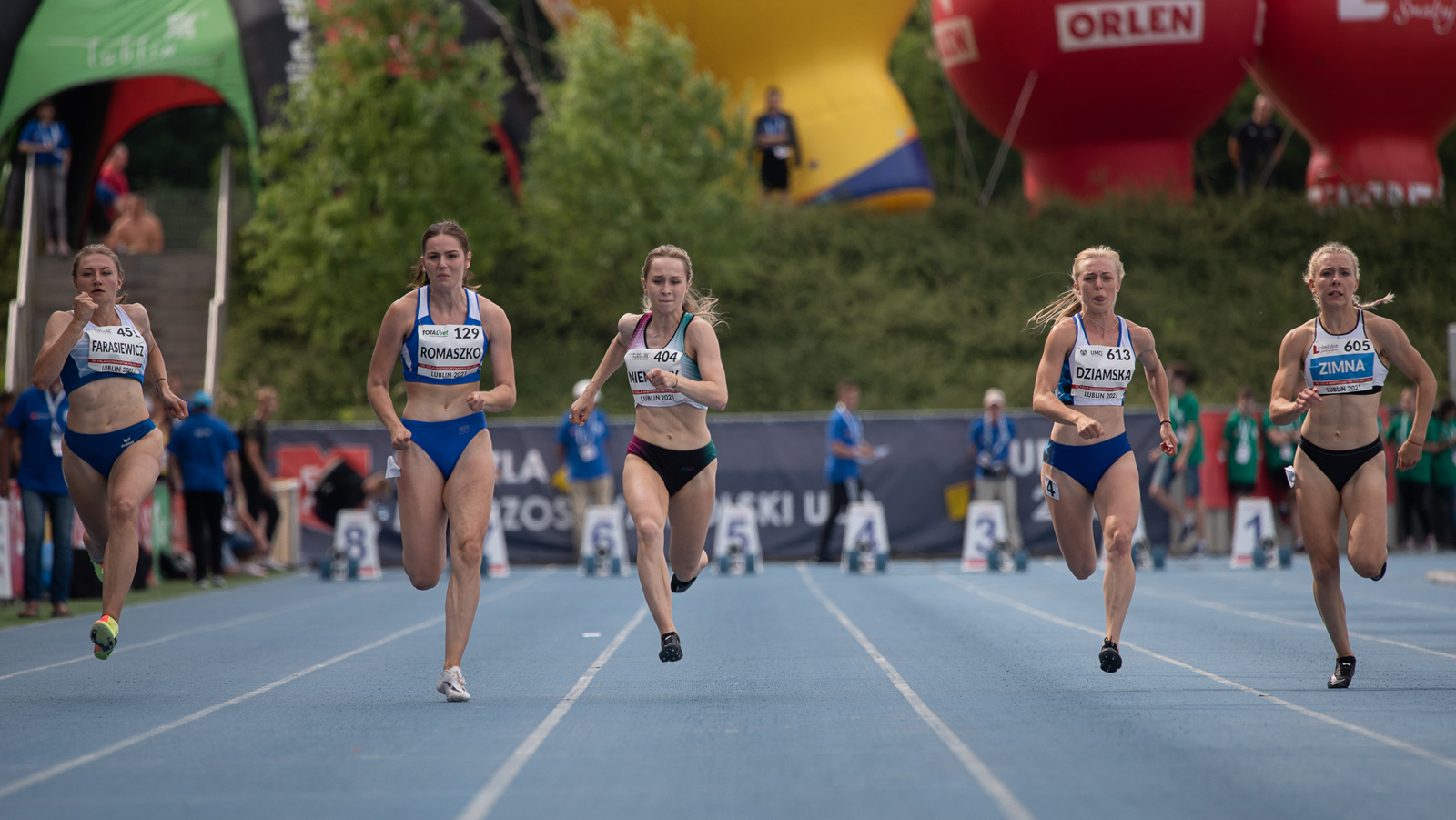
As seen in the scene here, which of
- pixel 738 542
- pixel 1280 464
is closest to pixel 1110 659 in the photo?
pixel 738 542

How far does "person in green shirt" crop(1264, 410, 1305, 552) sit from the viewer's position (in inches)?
814

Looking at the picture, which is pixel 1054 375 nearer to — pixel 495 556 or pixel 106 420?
pixel 106 420

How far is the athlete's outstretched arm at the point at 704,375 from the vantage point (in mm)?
7672

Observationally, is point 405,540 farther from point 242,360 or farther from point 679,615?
point 242,360

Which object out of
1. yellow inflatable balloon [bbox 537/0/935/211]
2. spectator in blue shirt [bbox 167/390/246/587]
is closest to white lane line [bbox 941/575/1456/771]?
spectator in blue shirt [bbox 167/390/246/587]

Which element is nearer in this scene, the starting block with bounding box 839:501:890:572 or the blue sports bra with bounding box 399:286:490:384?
the blue sports bra with bounding box 399:286:490:384

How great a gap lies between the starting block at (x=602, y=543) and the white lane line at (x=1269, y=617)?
7.00 m

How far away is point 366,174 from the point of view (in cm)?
2616

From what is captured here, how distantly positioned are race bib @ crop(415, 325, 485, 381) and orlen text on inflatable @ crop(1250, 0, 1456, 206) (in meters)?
25.7

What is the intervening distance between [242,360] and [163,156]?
2366 centimetres

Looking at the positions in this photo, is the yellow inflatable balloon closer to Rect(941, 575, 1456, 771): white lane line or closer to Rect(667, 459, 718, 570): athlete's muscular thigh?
Rect(941, 575, 1456, 771): white lane line

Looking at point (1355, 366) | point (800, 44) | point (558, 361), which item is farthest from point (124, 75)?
point (1355, 366)

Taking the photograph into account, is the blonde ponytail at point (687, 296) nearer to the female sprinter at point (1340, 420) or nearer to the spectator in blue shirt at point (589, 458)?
the female sprinter at point (1340, 420)

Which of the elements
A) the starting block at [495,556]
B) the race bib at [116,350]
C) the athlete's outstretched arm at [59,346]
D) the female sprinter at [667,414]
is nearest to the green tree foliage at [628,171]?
the starting block at [495,556]
